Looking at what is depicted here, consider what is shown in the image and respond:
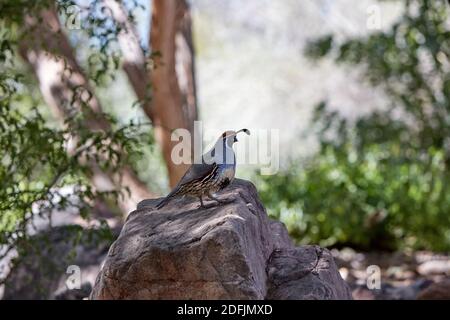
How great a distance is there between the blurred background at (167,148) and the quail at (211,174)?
1.44 meters

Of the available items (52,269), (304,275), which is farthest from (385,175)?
(304,275)

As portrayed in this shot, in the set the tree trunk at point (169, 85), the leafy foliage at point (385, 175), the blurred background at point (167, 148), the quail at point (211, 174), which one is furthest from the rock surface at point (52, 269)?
the leafy foliage at point (385, 175)

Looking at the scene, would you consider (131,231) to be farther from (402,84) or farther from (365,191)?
(402,84)

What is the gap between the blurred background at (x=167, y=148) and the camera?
5.93m

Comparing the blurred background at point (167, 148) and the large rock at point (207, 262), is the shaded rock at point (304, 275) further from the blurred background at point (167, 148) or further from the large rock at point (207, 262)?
the blurred background at point (167, 148)

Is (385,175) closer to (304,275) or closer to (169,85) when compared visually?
(169,85)

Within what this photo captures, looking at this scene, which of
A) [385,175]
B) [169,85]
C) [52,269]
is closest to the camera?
[52,269]

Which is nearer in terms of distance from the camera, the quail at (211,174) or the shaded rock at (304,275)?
the shaded rock at (304,275)

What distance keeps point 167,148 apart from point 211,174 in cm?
463

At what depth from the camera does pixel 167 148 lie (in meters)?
8.70

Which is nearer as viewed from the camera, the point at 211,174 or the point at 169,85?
the point at 211,174

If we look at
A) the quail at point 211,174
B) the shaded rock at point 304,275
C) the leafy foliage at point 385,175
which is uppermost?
the leafy foliage at point 385,175

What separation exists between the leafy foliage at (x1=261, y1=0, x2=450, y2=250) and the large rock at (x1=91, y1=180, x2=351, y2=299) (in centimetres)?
617

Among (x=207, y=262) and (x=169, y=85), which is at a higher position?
(x=169, y=85)
